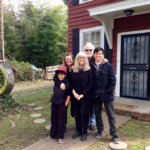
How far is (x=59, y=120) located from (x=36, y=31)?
16200 millimetres

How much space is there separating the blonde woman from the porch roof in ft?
8.10

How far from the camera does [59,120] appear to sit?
420 centimetres

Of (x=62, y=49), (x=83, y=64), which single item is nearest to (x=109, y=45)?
(x=83, y=64)

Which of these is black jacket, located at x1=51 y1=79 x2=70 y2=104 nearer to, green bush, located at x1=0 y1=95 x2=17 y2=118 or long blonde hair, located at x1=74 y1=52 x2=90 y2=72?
long blonde hair, located at x1=74 y1=52 x2=90 y2=72

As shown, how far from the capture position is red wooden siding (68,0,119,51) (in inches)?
297

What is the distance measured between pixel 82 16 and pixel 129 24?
5.93ft

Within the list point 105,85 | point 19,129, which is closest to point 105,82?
point 105,85

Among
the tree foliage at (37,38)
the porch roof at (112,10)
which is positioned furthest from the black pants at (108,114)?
the tree foliage at (37,38)

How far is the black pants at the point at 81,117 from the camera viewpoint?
4.12 metres

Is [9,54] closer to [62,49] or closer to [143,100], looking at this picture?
[62,49]

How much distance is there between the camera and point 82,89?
4066 millimetres

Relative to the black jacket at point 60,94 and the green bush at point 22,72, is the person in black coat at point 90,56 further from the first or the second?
the green bush at point 22,72

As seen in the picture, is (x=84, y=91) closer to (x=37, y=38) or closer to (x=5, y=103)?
(x=5, y=103)

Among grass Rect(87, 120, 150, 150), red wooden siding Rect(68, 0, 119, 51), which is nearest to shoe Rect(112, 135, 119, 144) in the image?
grass Rect(87, 120, 150, 150)
